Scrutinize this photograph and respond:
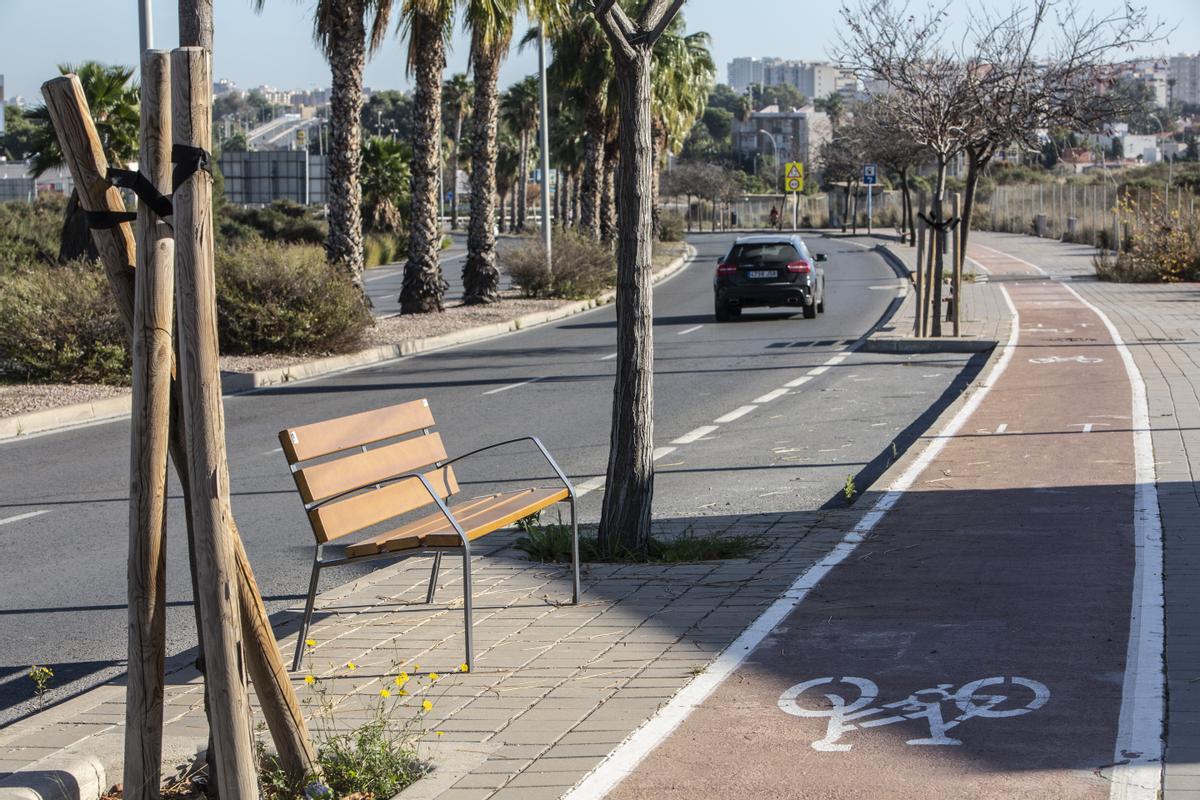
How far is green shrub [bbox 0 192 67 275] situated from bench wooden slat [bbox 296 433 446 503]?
28.4 meters

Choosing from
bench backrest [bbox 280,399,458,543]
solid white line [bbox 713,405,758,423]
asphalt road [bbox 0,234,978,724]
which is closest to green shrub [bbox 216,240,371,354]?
asphalt road [bbox 0,234,978,724]

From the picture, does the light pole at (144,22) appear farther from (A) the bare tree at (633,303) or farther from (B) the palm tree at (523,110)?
(B) the palm tree at (523,110)

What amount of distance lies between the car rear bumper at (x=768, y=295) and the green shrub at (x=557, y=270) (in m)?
6.62

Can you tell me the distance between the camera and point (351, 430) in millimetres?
6508

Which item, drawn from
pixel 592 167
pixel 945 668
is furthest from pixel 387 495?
pixel 592 167

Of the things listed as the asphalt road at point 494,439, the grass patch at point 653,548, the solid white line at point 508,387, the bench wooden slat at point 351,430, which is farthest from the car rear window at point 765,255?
the bench wooden slat at point 351,430

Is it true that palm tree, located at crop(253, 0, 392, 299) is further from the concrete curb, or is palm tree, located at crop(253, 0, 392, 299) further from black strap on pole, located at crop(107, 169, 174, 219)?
black strap on pole, located at crop(107, 169, 174, 219)

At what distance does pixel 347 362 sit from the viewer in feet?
67.3

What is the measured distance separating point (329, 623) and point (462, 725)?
1737 millimetres

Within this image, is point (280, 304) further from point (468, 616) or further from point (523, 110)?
point (523, 110)

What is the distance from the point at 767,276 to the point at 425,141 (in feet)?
21.5

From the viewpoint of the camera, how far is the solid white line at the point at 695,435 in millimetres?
12875

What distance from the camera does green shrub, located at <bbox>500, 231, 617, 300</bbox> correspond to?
33344mm

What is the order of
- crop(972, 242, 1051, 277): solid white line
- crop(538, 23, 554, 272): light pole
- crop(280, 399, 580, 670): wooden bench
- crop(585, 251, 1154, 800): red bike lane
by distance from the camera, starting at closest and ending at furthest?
crop(585, 251, 1154, 800): red bike lane, crop(280, 399, 580, 670): wooden bench, crop(538, 23, 554, 272): light pole, crop(972, 242, 1051, 277): solid white line
